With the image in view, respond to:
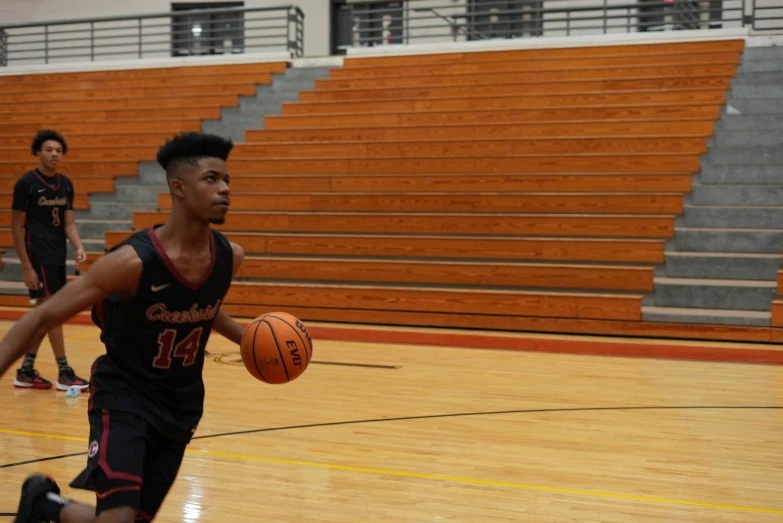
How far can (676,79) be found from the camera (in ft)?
31.0

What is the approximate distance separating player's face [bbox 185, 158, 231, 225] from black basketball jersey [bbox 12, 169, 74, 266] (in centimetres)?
305

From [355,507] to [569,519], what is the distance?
710 millimetres

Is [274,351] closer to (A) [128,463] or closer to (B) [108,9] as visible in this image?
(A) [128,463]

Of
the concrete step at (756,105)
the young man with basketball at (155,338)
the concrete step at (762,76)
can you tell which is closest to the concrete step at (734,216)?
the concrete step at (756,105)

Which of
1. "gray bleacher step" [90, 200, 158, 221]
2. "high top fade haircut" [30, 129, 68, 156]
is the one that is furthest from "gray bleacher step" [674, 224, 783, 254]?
"gray bleacher step" [90, 200, 158, 221]

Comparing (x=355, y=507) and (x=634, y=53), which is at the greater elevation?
(x=634, y=53)

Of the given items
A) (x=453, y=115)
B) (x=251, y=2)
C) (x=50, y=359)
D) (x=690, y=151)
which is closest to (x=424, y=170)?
(x=453, y=115)

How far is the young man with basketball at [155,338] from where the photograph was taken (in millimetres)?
2191

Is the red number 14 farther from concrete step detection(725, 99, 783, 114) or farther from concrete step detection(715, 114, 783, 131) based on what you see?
concrete step detection(725, 99, 783, 114)

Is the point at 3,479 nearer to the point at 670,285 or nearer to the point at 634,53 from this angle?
the point at 670,285

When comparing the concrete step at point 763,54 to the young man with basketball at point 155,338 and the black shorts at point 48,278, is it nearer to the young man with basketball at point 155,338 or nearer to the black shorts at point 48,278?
the black shorts at point 48,278

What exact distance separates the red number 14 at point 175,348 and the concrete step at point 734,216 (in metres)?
6.26

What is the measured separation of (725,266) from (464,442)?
13.3 ft

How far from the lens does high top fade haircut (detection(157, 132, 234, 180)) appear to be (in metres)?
2.26
